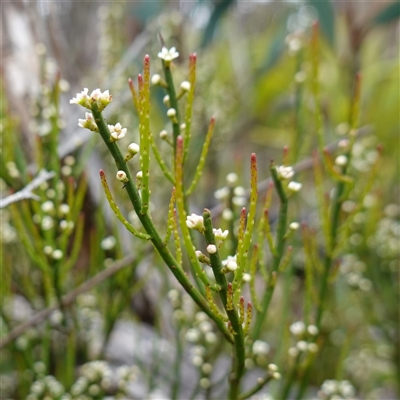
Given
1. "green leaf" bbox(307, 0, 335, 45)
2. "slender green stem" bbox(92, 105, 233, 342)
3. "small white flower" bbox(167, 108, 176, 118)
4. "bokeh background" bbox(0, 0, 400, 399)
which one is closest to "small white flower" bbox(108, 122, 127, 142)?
"slender green stem" bbox(92, 105, 233, 342)

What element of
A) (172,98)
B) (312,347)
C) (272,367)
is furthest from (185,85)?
(312,347)

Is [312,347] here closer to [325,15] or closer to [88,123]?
[88,123]

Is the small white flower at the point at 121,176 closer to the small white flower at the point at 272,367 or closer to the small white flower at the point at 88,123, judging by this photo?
the small white flower at the point at 88,123

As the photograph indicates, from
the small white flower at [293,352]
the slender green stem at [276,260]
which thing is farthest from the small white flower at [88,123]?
the small white flower at [293,352]

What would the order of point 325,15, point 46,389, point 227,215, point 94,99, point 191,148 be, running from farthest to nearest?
point 325,15 < point 191,148 < point 46,389 < point 227,215 < point 94,99

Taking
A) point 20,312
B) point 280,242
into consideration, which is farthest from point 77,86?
point 280,242

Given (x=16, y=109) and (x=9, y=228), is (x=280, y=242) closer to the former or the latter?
(x=9, y=228)
